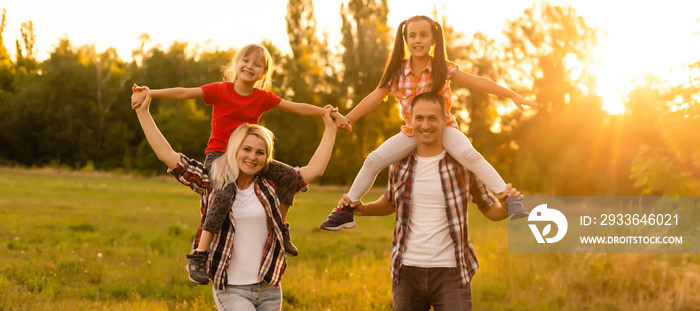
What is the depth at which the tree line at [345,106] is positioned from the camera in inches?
1639

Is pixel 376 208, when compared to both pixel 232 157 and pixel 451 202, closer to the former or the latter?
pixel 451 202

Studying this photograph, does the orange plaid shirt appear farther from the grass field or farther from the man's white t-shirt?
the grass field

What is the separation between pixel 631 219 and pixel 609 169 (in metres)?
28.5

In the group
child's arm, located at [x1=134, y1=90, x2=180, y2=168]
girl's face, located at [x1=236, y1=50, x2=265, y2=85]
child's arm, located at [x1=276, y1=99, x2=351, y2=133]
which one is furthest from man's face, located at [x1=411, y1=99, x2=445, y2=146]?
child's arm, located at [x1=134, y1=90, x2=180, y2=168]

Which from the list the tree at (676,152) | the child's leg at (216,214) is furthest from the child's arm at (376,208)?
the tree at (676,152)

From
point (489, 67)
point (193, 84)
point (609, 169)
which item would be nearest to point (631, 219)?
point (609, 169)

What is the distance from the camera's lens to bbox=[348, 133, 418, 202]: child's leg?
16.4 ft

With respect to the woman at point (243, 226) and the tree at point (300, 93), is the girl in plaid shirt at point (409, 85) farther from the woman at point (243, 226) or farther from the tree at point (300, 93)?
the tree at point (300, 93)

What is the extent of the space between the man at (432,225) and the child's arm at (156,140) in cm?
149

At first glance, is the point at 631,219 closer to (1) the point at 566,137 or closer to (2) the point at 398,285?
(2) the point at 398,285

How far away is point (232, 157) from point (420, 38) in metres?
1.60

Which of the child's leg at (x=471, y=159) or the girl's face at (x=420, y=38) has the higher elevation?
Answer: the girl's face at (x=420, y=38)

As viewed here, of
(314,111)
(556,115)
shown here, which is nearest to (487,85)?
(314,111)

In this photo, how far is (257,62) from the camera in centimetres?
532
